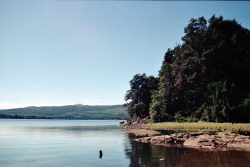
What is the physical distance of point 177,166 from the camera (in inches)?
617

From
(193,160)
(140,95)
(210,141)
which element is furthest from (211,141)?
(140,95)

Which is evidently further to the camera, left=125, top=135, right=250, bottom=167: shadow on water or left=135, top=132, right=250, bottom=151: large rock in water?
left=135, top=132, right=250, bottom=151: large rock in water

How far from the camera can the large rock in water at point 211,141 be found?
76.9 ft

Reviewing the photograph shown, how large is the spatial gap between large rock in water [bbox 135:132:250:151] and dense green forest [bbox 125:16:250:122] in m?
19.9

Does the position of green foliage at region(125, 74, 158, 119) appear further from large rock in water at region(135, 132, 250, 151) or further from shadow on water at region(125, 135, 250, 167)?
shadow on water at region(125, 135, 250, 167)

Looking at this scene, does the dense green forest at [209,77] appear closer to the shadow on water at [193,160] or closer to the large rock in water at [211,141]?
the large rock in water at [211,141]

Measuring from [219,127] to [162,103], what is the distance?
1068 inches

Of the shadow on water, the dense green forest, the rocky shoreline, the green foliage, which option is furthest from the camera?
the green foliage

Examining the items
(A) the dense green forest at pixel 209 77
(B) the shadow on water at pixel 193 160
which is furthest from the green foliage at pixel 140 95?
(B) the shadow on water at pixel 193 160

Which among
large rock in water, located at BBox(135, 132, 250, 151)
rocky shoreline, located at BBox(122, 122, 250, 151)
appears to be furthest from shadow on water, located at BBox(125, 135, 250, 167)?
large rock in water, located at BBox(135, 132, 250, 151)

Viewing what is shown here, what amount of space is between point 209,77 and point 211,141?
120 feet

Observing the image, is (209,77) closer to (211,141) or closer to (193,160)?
(211,141)

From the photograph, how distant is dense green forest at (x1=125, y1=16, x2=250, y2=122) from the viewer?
46.0 m

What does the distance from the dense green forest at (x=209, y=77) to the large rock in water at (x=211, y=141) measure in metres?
19.9
